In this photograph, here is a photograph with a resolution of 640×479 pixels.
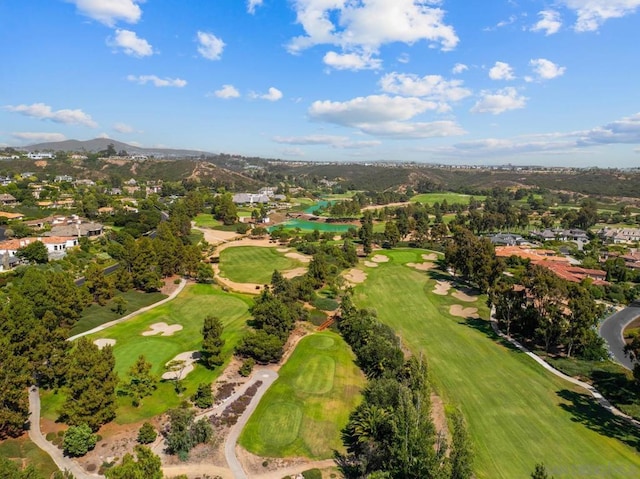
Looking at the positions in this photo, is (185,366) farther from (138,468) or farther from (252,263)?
(252,263)

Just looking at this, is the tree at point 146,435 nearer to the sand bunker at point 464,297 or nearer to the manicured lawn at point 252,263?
the manicured lawn at point 252,263

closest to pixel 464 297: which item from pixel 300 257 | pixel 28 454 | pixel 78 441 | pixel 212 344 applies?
pixel 300 257

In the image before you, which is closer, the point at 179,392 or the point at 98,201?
the point at 179,392

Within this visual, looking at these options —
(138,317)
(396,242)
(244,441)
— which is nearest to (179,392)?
(244,441)

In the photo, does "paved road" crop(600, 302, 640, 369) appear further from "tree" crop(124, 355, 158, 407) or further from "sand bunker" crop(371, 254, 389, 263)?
"tree" crop(124, 355, 158, 407)

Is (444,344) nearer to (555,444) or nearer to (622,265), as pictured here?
(555,444)

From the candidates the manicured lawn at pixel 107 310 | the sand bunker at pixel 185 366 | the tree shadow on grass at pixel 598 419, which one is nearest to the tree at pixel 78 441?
the sand bunker at pixel 185 366
